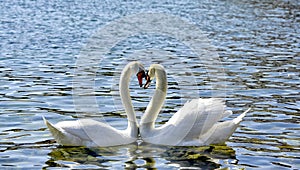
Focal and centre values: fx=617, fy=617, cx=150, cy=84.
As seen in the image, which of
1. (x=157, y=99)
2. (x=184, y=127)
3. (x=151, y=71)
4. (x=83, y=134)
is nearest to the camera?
(x=83, y=134)

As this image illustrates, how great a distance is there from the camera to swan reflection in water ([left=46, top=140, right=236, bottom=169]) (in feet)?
33.0

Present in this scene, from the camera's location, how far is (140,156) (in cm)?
1055

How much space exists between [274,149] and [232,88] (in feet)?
17.4

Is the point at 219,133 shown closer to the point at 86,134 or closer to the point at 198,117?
the point at 198,117

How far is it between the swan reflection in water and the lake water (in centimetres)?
2

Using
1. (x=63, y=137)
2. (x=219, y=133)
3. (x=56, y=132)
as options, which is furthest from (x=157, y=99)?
(x=56, y=132)

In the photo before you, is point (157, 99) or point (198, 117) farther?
point (157, 99)

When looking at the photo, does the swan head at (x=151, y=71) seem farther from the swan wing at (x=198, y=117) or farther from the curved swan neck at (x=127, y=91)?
the swan wing at (x=198, y=117)

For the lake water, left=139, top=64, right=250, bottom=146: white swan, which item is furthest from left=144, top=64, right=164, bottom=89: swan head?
the lake water

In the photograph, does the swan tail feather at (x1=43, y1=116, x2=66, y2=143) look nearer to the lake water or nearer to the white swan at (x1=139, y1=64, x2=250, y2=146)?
the lake water

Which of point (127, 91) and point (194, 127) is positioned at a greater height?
point (127, 91)

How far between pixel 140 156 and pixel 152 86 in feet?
19.8

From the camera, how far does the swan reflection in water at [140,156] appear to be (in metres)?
10.1

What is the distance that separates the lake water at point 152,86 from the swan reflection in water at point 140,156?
0.02 meters
